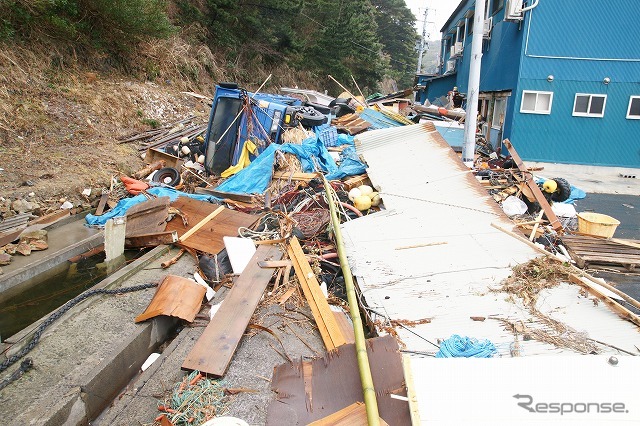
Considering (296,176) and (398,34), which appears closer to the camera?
(296,176)

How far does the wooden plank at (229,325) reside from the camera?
130 inches

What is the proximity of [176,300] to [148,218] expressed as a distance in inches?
102

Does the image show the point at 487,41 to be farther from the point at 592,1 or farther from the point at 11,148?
the point at 11,148

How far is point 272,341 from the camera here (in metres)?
3.80

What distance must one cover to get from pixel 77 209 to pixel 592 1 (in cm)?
1555

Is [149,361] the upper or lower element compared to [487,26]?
lower

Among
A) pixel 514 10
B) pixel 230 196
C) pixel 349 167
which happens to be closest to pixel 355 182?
pixel 349 167

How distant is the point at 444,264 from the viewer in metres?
4.71

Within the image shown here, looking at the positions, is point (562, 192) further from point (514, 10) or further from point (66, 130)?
point (66, 130)

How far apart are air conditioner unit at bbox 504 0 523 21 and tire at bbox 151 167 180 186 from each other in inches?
462

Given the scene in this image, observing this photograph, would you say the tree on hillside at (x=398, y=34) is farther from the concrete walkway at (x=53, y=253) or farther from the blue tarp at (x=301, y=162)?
the concrete walkway at (x=53, y=253)

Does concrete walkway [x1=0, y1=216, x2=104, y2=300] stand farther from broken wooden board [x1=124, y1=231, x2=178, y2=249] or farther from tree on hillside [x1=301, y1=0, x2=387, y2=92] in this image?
tree on hillside [x1=301, y1=0, x2=387, y2=92]

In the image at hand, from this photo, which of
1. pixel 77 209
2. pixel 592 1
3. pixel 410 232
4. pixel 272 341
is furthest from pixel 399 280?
pixel 592 1

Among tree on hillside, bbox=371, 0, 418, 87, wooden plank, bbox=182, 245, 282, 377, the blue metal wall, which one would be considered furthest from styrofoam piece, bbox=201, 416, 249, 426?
tree on hillside, bbox=371, 0, 418, 87
